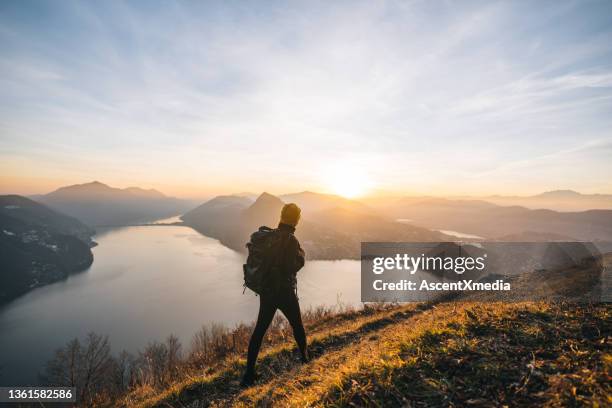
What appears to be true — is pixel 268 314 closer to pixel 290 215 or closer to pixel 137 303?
pixel 290 215

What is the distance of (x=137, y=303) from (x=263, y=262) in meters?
114

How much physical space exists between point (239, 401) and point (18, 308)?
145914 millimetres

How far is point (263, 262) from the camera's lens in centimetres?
491

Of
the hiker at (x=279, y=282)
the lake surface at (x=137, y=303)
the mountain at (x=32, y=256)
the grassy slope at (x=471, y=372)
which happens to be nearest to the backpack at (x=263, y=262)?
the hiker at (x=279, y=282)

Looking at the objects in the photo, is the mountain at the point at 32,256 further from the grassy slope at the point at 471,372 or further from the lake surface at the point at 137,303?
the grassy slope at the point at 471,372

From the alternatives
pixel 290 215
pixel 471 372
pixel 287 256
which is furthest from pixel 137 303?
pixel 471 372

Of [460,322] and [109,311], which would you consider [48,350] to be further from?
[460,322]

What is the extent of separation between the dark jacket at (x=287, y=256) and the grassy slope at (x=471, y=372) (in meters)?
1.61

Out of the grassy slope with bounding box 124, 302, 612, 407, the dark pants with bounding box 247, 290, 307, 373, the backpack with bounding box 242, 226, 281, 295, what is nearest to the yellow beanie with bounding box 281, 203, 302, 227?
the backpack with bounding box 242, 226, 281, 295

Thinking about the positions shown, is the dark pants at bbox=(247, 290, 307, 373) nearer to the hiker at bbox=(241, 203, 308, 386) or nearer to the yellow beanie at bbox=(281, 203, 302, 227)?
the hiker at bbox=(241, 203, 308, 386)

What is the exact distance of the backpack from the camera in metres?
4.89

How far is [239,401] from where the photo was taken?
4336mm

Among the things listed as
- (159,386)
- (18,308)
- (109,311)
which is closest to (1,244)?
(18,308)

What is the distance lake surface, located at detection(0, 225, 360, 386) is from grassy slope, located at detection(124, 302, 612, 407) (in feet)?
259
